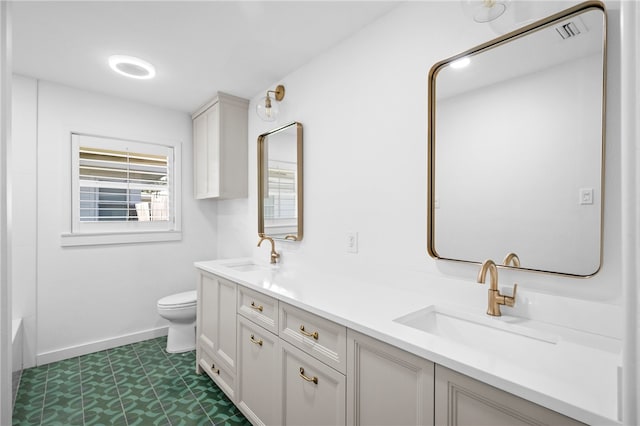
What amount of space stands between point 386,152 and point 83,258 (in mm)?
2812

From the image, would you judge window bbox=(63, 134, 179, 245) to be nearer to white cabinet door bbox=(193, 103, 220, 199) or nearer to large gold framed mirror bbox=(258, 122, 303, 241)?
white cabinet door bbox=(193, 103, 220, 199)

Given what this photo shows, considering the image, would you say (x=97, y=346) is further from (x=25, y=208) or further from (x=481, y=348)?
(x=481, y=348)

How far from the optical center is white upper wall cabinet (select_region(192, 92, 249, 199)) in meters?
2.89

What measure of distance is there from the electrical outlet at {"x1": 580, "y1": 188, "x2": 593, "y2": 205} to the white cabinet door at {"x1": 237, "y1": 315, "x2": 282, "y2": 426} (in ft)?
4.61

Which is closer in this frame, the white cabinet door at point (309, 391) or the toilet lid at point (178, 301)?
the white cabinet door at point (309, 391)

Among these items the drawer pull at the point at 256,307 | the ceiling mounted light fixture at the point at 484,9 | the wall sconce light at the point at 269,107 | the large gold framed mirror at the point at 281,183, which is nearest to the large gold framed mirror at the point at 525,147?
the ceiling mounted light fixture at the point at 484,9

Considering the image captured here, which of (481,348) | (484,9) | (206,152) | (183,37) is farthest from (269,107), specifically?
(481,348)

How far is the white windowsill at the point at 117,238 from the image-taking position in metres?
2.74

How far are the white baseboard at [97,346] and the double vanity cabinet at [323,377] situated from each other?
3.87 ft

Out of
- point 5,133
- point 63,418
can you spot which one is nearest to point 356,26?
point 5,133

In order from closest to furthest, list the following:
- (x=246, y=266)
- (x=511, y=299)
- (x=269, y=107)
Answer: (x=511, y=299) < (x=269, y=107) < (x=246, y=266)

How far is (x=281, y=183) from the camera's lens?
A: 250 cm

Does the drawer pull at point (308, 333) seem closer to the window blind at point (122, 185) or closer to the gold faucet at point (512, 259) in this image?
the gold faucet at point (512, 259)

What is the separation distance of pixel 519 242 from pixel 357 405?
885 millimetres
